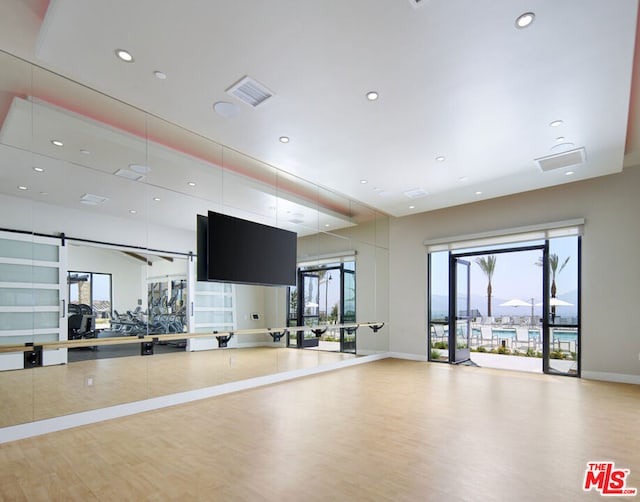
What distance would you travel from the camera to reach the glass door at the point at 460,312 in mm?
8000

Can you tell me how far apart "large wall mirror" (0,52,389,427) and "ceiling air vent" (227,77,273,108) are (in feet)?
4.47

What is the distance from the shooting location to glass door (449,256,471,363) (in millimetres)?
8000

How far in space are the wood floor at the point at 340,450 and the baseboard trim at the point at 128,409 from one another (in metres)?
0.11

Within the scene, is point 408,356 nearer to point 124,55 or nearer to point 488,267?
point 488,267

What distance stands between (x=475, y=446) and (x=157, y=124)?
501cm

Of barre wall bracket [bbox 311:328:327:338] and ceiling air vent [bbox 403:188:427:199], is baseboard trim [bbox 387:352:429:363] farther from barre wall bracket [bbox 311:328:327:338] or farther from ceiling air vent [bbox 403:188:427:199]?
ceiling air vent [bbox 403:188:427:199]

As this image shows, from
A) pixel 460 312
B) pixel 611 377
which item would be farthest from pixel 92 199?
pixel 611 377

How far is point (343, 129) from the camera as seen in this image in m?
4.36

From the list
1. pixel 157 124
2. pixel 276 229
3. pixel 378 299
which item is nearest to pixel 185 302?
pixel 276 229

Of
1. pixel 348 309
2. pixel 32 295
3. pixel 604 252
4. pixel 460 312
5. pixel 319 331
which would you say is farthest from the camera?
pixel 460 312

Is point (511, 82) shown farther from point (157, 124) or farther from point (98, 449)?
point (98, 449)

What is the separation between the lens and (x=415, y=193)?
683 cm

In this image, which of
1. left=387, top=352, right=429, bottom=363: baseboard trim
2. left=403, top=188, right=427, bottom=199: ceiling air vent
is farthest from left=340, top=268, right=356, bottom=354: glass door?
left=403, top=188, right=427, bottom=199: ceiling air vent

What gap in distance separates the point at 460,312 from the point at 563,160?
13.1 ft
